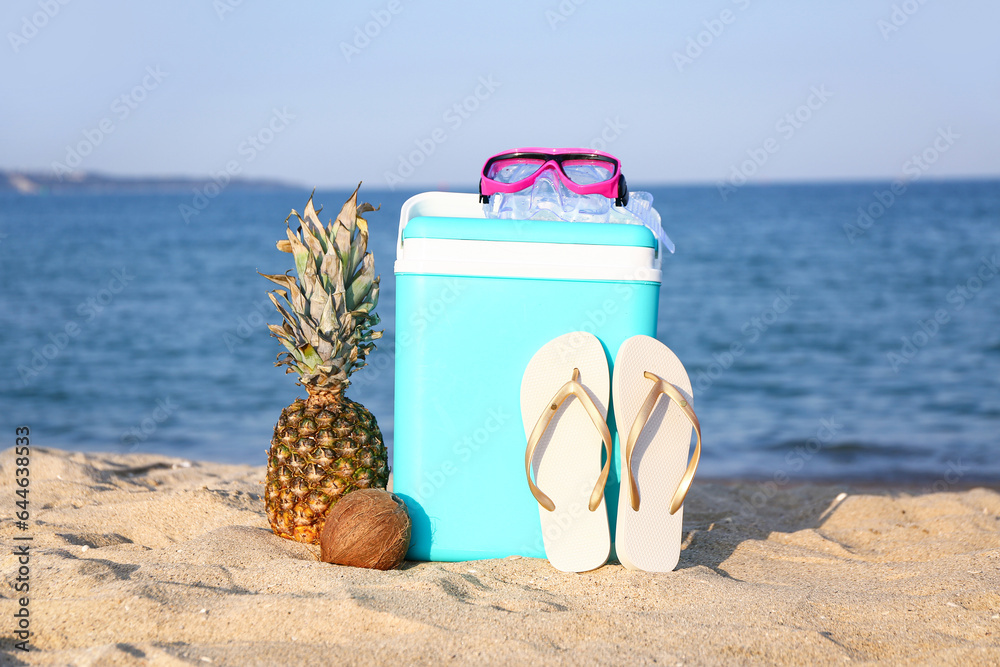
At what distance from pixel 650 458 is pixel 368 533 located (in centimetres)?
99

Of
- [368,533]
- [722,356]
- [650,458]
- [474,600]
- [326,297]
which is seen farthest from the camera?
[722,356]

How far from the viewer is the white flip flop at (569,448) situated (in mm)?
2537

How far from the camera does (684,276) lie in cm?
1686

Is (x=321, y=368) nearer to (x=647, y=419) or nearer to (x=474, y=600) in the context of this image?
(x=474, y=600)

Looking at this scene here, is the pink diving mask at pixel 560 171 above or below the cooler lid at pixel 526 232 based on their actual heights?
above

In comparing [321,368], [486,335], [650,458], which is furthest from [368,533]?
[650,458]

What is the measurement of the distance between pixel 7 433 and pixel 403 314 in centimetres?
577

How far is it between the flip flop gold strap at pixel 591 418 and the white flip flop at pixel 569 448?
13 mm

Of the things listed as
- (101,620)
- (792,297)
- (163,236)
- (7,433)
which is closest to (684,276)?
(792,297)

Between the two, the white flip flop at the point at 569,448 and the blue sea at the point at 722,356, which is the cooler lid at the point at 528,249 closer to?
the white flip flop at the point at 569,448

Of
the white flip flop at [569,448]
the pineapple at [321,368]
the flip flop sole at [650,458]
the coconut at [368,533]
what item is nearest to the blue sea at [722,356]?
the flip flop sole at [650,458]

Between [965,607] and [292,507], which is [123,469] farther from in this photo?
[965,607]

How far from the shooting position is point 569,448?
258cm

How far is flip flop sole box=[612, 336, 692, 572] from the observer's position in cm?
253
